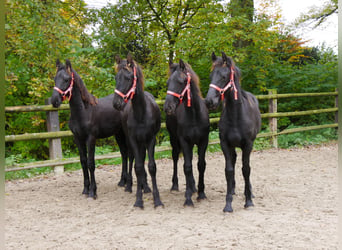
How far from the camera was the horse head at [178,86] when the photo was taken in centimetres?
400

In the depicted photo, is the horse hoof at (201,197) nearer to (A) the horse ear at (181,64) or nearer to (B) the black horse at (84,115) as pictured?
(B) the black horse at (84,115)

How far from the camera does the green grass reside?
669 cm

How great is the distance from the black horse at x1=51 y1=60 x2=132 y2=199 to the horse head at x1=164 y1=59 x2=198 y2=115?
1611mm

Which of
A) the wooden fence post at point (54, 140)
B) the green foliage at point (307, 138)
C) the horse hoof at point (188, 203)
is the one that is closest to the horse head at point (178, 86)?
the horse hoof at point (188, 203)

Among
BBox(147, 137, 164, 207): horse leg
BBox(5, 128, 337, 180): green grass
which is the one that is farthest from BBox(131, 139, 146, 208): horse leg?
BBox(5, 128, 337, 180): green grass

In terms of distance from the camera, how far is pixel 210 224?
3.66 m

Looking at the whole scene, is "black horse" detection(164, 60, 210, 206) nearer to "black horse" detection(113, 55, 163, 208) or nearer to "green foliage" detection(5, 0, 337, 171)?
"black horse" detection(113, 55, 163, 208)

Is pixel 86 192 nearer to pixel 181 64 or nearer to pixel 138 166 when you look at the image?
pixel 138 166

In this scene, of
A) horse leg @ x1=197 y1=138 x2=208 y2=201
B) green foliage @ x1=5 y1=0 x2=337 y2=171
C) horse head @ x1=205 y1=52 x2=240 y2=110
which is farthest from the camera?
green foliage @ x1=5 y1=0 x2=337 y2=171

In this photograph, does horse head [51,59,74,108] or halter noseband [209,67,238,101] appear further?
horse head [51,59,74,108]

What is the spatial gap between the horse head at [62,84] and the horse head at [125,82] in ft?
3.10

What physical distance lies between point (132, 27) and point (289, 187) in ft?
24.0

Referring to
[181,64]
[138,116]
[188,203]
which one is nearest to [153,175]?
[188,203]

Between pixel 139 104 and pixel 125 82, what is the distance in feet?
Answer: 1.32
